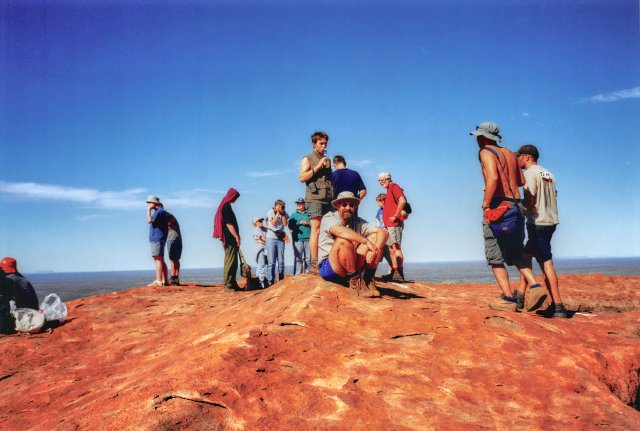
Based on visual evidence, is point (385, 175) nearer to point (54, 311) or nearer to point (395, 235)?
point (395, 235)

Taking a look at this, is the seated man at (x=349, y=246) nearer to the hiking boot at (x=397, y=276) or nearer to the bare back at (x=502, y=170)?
the bare back at (x=502, y=170)

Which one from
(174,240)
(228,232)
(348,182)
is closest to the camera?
(348,182)

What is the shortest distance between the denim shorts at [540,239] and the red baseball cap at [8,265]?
8.24 meters

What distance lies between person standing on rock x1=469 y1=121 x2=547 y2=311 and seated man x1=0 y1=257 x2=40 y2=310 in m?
7.34

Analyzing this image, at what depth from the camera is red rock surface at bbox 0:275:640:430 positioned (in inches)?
93.7

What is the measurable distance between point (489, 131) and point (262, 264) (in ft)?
20.4

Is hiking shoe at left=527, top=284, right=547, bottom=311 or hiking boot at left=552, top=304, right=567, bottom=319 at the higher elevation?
hiking shoe at left=527, top=284, right=547, bottom=311

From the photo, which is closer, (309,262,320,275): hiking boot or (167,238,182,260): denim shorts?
(309,262,320,275): hiking boot

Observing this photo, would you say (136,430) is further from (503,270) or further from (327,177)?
(503,270)

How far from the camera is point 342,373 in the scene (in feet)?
9.34

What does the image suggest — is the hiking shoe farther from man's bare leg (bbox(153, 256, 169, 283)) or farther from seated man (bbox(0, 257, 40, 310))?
man's bare leg (bbox(153, 256, 169, 283))

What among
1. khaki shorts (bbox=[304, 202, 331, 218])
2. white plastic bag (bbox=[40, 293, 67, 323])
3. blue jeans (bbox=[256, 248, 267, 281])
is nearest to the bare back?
khaki shorts (bbox=[304, 202, 331, 218])

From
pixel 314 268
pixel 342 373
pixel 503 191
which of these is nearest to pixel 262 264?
pixel 314 268

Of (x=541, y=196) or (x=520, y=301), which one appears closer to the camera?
(x=541, y=196)
